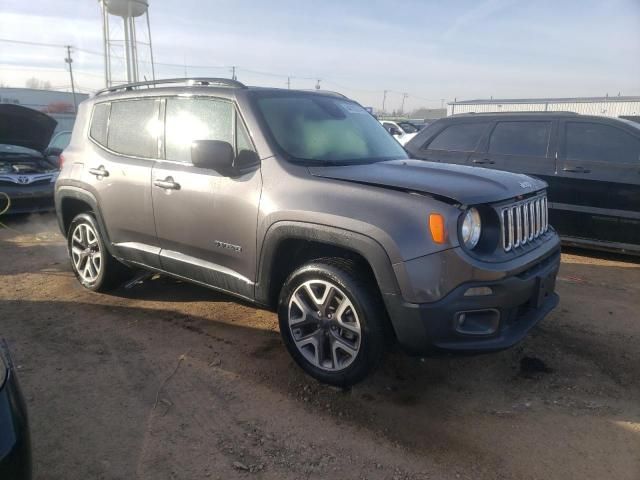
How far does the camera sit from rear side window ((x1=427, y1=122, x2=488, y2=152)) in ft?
22.1

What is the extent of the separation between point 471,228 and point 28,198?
7.20 m

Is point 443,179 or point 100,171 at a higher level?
point 443,179

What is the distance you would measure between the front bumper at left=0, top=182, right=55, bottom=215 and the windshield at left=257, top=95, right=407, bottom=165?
5616 millimetres

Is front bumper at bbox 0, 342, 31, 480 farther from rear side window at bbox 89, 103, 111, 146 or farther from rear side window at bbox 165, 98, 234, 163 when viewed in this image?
rear side window at bbox 89, 103, 111, 146

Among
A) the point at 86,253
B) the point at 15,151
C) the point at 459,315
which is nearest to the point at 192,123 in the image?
the point at 86,253

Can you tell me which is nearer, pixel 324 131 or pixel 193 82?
pixel 324 131

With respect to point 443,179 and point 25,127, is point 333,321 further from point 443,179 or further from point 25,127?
point 25,127

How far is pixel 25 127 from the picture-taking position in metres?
7.83

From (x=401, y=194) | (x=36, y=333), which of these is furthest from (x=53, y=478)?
(x=401, y=194)

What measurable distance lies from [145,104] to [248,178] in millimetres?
1492

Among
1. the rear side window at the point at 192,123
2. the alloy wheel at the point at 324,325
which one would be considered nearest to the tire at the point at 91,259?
the rear side window at the point at 192,123

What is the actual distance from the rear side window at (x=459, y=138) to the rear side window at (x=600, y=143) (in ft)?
3.71

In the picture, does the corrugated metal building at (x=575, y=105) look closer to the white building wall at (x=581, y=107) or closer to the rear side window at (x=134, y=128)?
the white building wall at (x=581, y=107)

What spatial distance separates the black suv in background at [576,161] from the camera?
5645 mm
